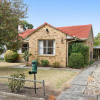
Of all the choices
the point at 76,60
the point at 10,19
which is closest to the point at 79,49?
the point at 76,60

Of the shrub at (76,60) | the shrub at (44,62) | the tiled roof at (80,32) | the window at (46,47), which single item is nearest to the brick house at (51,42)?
the window at (46,47)

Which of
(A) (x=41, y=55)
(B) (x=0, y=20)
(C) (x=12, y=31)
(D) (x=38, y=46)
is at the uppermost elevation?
(B) (x=0, y=20)

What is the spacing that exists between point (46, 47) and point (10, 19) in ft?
16.8

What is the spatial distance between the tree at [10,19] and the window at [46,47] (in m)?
2.95

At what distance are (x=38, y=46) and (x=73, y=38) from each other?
411 centimetres

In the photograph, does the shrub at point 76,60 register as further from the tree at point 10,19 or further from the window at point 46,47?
the tree at point 10,19

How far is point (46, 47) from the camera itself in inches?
533

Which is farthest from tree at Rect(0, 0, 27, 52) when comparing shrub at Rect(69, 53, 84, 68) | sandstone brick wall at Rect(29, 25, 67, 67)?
shrub at Rect(69, 53, 84, 68)

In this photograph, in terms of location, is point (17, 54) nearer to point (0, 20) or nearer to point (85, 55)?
point (0, 20)

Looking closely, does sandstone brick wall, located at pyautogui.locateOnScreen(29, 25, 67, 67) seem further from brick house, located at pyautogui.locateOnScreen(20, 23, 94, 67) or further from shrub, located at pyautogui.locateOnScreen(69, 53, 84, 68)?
shrub, located at pyautogui.locateOnScreen(69, 53, 84, 68)

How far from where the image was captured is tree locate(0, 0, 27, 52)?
31.2 feet

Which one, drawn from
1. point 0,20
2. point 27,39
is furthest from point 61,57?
point 0,20

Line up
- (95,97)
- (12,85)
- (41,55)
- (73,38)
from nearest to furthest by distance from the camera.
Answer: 1. (95,97)
2. (12,85)
3. (73,38)
4. (41,55)

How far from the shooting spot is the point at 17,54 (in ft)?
58.0
